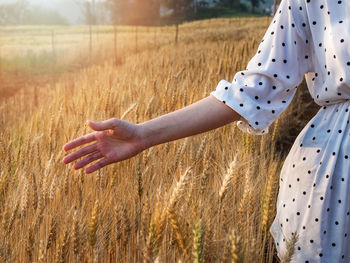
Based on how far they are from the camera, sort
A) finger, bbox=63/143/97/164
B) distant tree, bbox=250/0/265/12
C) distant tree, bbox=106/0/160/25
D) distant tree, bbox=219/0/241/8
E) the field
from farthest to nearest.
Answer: distant tree, bbox=250/0/265/12, distant tree, bbox=219/0/241/8, distant tree, bbox=106/0/160/25, finger, bbox=63/143/97/164, the field

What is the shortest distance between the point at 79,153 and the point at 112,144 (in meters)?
0.07

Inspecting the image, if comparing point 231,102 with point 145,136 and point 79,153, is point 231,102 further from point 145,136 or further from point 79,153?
point 79,153

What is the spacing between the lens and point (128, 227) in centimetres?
104

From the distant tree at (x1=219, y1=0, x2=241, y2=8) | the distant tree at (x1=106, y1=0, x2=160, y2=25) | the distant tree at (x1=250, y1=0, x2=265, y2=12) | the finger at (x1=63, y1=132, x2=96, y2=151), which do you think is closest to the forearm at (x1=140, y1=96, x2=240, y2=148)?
the finger at (x1=63, y1=132, x2=96, y2=151)

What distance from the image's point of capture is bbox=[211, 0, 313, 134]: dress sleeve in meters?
0.94

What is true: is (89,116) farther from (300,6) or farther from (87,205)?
(300,6)

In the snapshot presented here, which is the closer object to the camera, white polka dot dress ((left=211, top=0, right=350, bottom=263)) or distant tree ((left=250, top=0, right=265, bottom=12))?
white polka dot dress ((left=211, top=0, right=350, bottom=263))

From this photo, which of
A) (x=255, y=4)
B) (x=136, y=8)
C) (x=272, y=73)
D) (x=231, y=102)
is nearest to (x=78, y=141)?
(x=231, y=102)

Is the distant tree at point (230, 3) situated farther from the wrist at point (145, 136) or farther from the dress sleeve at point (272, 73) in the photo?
the wrist at point (145, 136)

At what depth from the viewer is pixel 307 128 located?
3.13 feet

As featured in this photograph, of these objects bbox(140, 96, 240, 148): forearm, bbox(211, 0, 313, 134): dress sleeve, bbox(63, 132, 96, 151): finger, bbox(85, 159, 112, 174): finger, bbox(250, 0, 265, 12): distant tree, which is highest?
bbox(211, 0, 313, 134): dress sleeve

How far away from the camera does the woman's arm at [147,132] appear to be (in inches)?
36.3

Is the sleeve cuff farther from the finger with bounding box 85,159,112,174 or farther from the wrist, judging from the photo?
the finger with bounding box 85,159,112,174

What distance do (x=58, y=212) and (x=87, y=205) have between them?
0.11 meters
